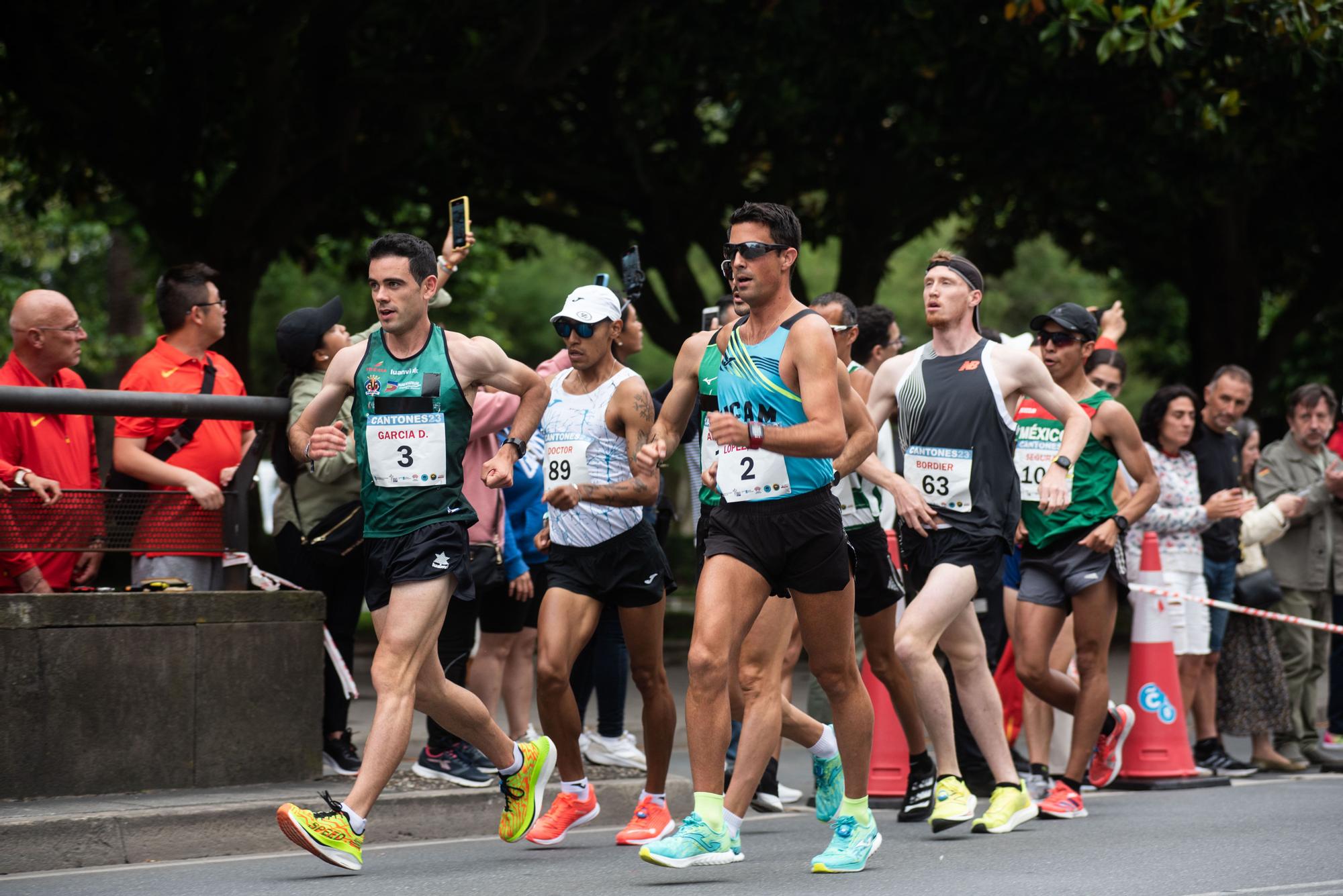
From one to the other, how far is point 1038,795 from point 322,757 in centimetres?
320

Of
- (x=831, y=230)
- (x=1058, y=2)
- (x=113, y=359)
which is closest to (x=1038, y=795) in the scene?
(x=1058, y=2)

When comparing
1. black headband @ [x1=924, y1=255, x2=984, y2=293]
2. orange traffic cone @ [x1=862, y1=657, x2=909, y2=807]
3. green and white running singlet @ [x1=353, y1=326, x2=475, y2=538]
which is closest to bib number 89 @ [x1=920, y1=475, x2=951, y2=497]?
black headband @ [x1=924, y1=255, x2=984, y2=293]

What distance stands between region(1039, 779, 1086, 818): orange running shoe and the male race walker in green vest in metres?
2.41

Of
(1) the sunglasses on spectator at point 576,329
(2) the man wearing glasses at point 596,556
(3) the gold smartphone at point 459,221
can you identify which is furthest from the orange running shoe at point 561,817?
(3) the gold smartphone at point 459,221

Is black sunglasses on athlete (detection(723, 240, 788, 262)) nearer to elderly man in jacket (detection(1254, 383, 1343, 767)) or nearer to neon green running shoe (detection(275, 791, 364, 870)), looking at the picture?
neon green running shoe (detection(275, 791, 364, 870))

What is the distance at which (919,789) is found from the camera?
7.41 metres

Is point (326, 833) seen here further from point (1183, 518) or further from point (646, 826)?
point (1183, 518)

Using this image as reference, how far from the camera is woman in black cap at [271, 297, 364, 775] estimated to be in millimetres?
7641

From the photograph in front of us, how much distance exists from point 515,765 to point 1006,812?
2.01 meters

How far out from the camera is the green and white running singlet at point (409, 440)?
20.4 feet

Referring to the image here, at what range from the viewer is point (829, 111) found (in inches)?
634

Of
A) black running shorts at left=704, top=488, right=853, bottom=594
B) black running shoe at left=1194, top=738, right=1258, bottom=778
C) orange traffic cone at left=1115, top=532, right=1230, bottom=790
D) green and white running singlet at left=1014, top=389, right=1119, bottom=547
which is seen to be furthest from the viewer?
black running shoe at left=1194, top=738, right=1258, bottom=778

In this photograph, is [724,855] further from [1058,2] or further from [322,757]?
[1058,2]

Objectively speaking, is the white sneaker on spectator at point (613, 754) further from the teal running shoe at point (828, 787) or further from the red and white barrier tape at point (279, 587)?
the teal running shoe at point (828, 787)
